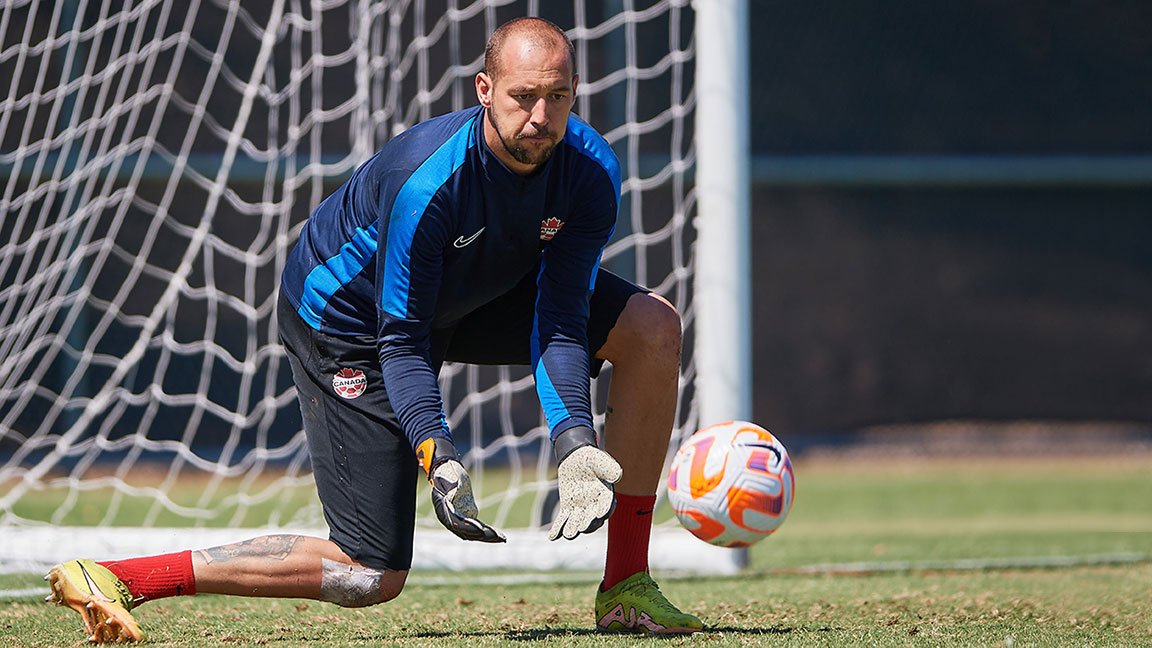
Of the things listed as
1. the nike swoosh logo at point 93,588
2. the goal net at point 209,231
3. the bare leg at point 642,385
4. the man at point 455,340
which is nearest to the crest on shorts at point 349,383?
the man at point 455,340

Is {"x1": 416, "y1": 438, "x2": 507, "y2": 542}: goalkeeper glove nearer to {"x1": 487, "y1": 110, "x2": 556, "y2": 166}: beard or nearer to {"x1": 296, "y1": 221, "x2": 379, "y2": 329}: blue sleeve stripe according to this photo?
{"x1": 296, "y1": 221, "x2": 379, "y2": 329}: blue sleeve stripe

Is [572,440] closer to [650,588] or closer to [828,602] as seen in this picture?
[650,588]

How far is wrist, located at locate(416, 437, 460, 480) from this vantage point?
10.8 ft

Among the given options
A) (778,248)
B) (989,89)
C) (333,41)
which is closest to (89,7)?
(333,41)

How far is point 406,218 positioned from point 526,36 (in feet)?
1.84

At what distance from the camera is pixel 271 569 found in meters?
3.71

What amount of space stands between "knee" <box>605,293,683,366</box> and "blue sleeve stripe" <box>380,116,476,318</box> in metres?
0.75

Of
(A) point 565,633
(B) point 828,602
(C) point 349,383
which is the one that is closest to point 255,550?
(C) point 349,383

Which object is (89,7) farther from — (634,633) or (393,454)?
(634,633)

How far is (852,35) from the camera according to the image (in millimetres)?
12617

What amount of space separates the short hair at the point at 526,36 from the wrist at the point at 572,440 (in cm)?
94

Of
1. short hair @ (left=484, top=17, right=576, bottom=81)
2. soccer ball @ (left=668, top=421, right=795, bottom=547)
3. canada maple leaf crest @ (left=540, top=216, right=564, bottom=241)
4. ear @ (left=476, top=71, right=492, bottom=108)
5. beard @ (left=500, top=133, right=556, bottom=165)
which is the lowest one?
soccer ball @ (left=668, top=421, right=795, bottom=547)

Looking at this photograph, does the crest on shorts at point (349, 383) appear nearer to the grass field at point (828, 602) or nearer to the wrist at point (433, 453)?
the wrist at point (433, 453)

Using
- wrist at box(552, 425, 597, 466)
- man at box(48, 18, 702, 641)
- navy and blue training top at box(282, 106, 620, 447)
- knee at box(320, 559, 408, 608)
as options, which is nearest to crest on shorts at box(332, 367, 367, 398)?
man at box(48, 18, 702, 641)
